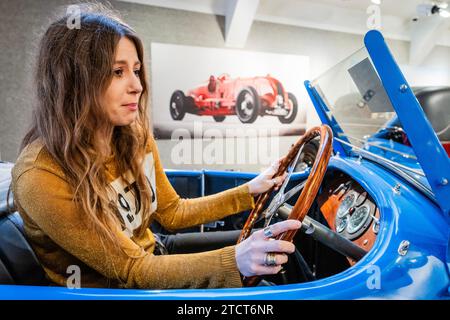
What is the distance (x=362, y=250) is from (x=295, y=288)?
0.46 m

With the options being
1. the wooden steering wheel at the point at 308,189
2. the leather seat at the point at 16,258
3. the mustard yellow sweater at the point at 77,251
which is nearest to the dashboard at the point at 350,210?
the wooden steering wheel at the point at 308,189

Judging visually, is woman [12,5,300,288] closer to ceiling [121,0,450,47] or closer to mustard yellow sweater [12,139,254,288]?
mustard yellow sweater [12,139,254,288]

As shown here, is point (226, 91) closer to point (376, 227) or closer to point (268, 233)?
point (376, 227)

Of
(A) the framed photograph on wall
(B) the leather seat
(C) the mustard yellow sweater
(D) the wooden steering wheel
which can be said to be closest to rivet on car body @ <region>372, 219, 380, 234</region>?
(D) the wooden steering wheel

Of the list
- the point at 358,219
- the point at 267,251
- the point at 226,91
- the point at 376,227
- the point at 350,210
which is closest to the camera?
the point at 267,251

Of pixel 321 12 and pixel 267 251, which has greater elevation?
pixel 321 12

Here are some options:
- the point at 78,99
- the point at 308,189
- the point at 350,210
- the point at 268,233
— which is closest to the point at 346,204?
the point at 350,210

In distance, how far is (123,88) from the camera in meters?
0.99

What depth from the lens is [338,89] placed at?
1832 mm

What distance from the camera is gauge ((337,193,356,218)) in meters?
1.47

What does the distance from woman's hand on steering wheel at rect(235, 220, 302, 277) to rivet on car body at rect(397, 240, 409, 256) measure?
1.16 ft

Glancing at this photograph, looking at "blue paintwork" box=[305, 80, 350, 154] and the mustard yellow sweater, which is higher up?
"blue paintwork" box=[305, 80, 350, 154]

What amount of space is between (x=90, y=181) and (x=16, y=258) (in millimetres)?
352

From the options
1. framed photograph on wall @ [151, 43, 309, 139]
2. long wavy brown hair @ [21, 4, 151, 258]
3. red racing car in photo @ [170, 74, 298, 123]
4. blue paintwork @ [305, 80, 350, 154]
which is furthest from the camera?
red racing car in photo @ [170, 74, 298, 123]
